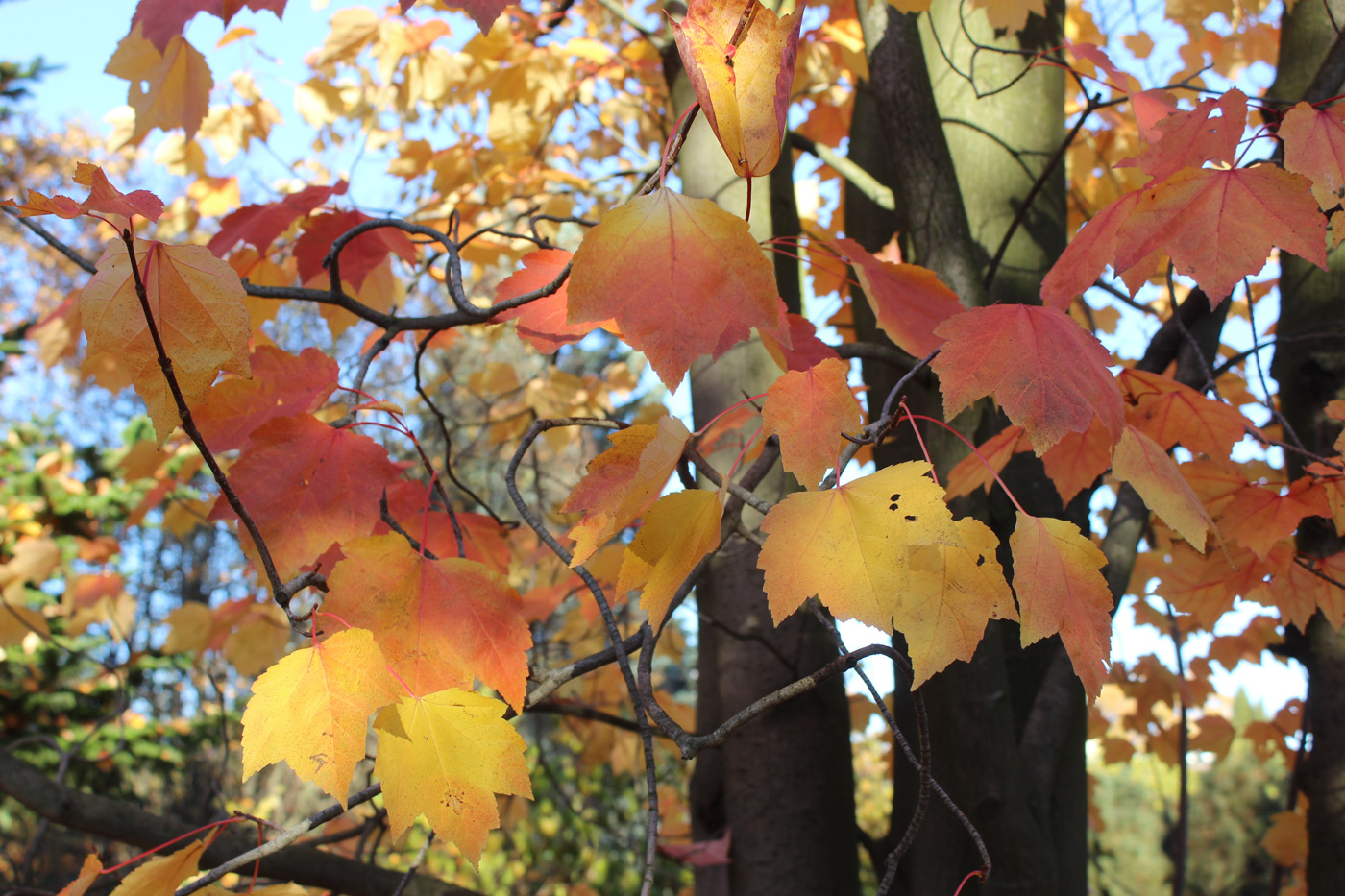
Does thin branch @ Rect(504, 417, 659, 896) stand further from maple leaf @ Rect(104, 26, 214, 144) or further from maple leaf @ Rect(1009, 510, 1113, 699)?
maple leaf @ Rect(104, 26, 214, 144)

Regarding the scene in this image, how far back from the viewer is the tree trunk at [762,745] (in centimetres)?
139

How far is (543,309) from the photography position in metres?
0.90

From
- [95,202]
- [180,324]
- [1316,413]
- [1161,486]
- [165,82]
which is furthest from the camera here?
[1316,413]

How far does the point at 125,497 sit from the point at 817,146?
539cm

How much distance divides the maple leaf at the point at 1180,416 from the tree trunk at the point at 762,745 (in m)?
0.51

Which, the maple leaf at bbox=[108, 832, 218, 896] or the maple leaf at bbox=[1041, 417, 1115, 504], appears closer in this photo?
the maple leaf at bbox=[108, 832, 218, 896]

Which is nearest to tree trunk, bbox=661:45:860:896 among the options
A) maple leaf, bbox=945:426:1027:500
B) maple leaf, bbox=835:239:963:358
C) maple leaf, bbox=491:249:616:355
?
maple leaf, bbox=945:426:1027:500

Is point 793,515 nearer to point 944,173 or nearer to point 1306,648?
point 944,173

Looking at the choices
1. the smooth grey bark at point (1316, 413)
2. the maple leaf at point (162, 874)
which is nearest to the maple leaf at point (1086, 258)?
the smooth grey bark at point (1316, 413)

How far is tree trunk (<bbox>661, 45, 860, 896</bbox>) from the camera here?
139 centimetres

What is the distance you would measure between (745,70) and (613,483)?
364mm

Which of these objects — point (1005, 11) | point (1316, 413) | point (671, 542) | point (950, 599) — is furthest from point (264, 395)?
point (1316, 413)

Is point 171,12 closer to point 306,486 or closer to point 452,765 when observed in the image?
point 306,486

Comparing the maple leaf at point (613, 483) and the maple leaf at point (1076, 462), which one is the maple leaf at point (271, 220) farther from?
the maple leaf at point (1076, 462)
